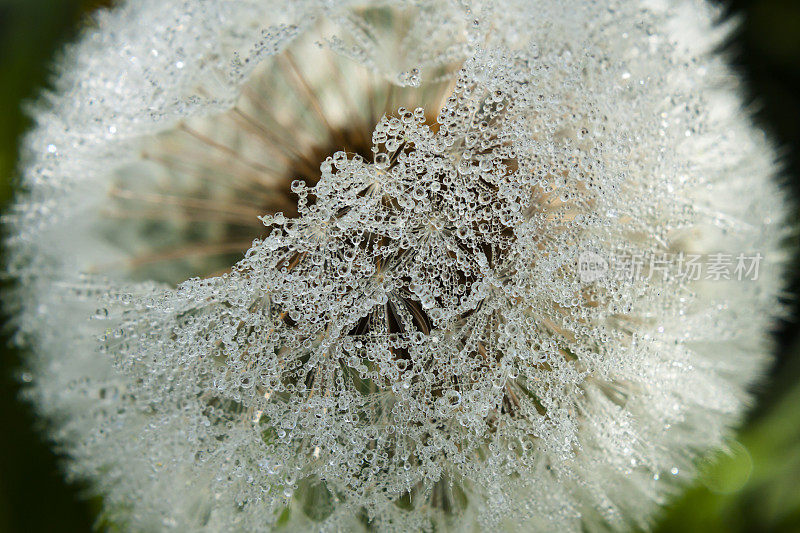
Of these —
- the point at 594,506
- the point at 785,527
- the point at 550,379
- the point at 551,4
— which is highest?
the point at 551,4

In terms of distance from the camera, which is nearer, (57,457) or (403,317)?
(403,317)

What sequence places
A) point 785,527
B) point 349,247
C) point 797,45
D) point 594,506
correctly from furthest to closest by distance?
point 797,45, point 785,527, point 594,506, point 349,247

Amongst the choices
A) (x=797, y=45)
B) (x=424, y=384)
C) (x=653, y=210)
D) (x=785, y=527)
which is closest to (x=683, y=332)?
(x=653, y=210)

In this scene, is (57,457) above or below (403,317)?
above

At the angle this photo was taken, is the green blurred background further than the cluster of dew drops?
Yes

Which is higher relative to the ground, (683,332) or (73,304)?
(73,304)

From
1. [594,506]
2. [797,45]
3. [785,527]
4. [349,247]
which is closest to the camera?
[349,247]

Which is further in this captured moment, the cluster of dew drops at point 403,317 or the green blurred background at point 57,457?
the green blurred background at point 57,457

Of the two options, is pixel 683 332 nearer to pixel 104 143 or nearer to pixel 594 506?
pixel 594 506
